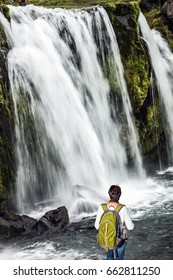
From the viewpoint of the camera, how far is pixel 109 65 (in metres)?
20.2

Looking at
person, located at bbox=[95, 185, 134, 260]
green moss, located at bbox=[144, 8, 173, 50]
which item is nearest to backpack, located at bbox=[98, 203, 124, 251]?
person, located at bbox=[95, 185, 134, 260]

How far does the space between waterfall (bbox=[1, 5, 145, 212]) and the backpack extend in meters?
7.62

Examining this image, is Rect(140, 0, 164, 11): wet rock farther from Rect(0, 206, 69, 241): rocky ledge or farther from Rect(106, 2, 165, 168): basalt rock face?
Rect(0, 206, 69, 241): rocky ledge

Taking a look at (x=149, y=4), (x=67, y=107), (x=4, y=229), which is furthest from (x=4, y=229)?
(x=149, y=4)

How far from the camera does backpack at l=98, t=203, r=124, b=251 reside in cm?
639

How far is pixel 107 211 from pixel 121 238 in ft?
1.89

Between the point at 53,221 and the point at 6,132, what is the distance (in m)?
4.15

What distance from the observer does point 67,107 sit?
17.0 m

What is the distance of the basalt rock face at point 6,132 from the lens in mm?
14102

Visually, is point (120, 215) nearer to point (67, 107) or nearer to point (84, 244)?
point (84, 244)

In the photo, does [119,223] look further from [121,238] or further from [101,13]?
[101,13]


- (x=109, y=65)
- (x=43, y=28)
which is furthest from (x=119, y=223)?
(x=109, y=65)

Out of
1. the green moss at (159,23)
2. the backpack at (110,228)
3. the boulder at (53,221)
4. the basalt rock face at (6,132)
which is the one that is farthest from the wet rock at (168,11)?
the backpack at (110,228)

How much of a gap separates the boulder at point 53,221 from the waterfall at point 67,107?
61.7 inches
